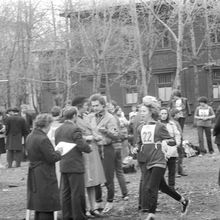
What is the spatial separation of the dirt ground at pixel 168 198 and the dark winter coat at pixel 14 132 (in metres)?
1.47

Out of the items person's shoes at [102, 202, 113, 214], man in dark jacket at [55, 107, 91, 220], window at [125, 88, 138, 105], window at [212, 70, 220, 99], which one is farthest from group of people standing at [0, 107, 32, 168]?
window at [125, 88, 138, 105]

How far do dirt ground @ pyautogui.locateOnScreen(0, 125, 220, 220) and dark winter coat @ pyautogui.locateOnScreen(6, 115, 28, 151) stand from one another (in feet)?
4.83

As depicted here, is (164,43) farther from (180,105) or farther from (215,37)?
(180,105)

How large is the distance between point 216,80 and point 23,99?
1312 cm

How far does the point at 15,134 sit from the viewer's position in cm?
1667

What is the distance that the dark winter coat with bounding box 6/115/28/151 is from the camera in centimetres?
1666

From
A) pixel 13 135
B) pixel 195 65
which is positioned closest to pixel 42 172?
pixel 13 135

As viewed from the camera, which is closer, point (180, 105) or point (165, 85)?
point (180, 105)

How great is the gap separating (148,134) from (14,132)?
9.26 meters

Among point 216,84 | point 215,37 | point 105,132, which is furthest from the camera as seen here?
point 216,84

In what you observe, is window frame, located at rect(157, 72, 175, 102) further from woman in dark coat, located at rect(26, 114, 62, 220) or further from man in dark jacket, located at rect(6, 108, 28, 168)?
woman in dark coat, located at rect(26, 114, 62, 220)

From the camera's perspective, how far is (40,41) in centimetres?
3412

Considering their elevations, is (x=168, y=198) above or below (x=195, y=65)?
below

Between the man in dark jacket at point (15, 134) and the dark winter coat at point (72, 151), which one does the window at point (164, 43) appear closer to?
the man in dark jacket at point (15, 134)
